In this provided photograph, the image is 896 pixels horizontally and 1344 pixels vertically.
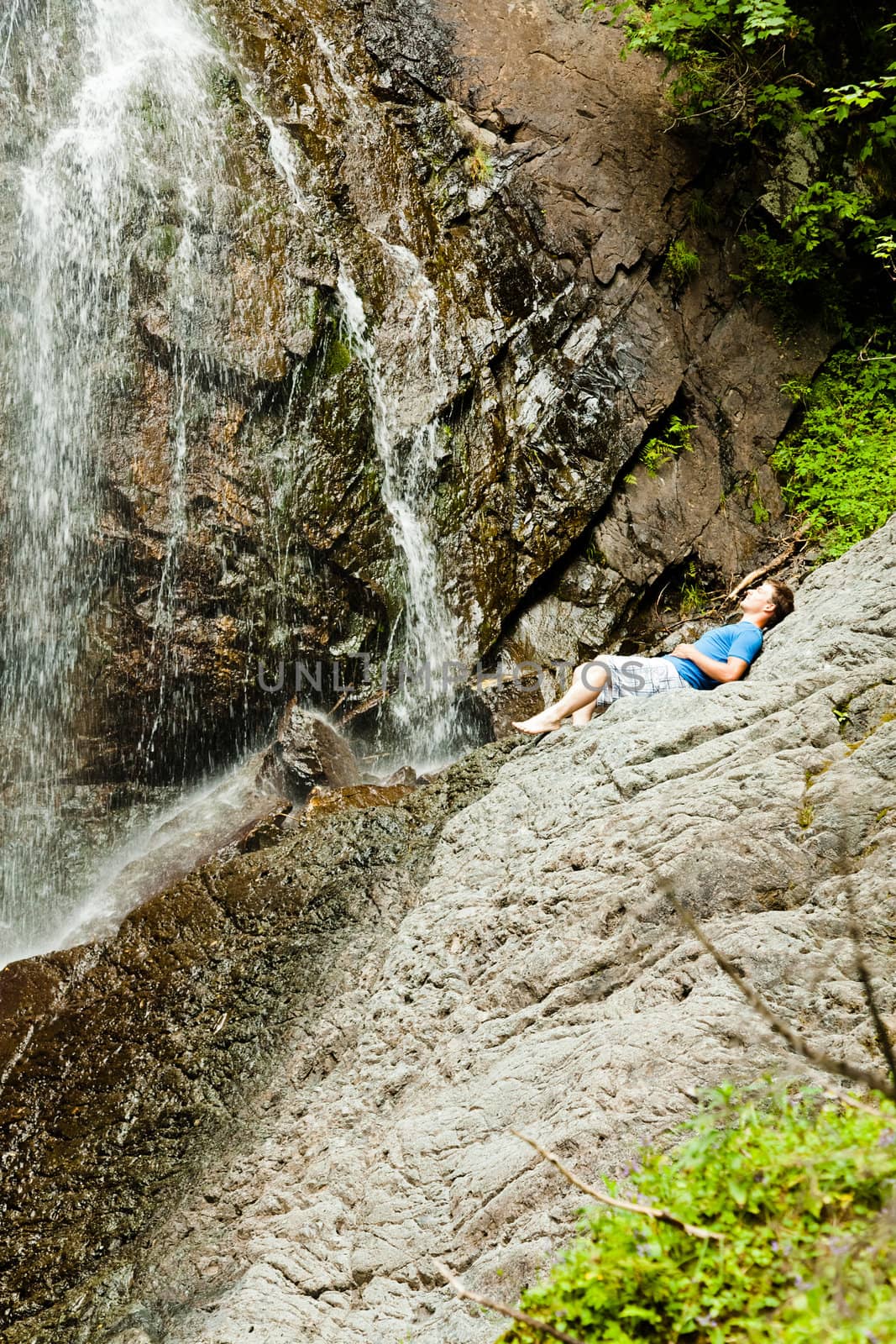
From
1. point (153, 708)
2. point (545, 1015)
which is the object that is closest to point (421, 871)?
point (545, 1015)

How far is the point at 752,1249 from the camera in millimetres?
1738

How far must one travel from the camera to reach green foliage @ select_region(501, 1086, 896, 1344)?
5.14 ft

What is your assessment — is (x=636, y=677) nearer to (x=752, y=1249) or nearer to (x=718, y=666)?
(x=718, y=666)

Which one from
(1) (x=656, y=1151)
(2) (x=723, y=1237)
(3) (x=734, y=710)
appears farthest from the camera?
(3) (x=734, y=710)

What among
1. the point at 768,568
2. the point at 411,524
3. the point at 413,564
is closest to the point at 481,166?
the point at 411,524

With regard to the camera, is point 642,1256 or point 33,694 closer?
point 642,1256

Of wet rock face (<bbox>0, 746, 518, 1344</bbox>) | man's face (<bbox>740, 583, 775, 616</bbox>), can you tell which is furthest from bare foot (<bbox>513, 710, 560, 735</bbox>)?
man's face (<bbox>740, 583, 775, 616</bbox>)

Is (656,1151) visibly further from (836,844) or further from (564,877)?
(564,877)

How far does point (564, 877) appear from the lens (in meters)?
4.18

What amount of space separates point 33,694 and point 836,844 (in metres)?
7.67

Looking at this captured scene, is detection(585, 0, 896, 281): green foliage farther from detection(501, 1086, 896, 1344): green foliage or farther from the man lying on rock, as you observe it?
Answer: detection(501, 1086, 896, 1344): green foliage

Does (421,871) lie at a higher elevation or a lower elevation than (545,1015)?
lower

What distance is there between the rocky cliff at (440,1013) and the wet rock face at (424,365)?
3.65m

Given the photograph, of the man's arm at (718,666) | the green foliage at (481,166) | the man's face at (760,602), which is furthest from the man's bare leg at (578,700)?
the green foliage at (481,166)
